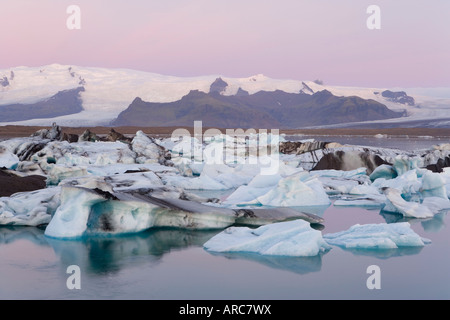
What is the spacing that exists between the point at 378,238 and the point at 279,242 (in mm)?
1259

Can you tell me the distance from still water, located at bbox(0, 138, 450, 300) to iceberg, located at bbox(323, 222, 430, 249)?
6.0 inches

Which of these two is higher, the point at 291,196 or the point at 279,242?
the point at 279,242

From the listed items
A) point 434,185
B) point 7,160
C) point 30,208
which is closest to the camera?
point 30,208

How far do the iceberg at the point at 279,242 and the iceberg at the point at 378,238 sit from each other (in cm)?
38

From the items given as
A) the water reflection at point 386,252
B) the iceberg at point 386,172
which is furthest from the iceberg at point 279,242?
the iceberg at point 386,172

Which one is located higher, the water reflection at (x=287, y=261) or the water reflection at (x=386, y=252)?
the water reflection at (x=287, y=261)

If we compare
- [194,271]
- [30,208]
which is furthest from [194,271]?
[30,208]

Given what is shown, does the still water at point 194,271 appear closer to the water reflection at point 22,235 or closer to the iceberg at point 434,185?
the water reflection at point 22,235

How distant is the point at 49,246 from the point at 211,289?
264 cm

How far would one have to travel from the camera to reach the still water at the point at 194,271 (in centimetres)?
448

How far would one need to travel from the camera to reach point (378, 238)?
631 cm

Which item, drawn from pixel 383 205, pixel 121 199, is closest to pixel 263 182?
pixel 383 205

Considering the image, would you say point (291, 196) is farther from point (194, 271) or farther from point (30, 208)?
point (194, 271)
